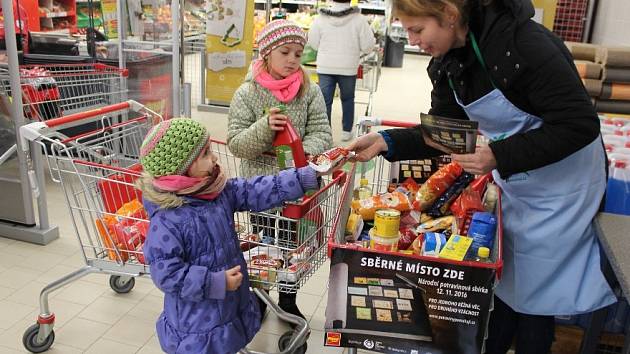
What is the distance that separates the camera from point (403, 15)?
1624mm

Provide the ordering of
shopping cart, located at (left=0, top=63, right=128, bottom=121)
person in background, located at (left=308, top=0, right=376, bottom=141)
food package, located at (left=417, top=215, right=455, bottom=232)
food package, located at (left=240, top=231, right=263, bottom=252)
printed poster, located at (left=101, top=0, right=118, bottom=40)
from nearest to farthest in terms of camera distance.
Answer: food package, located at (left=417, top=215, right=455, bottom=232) < food package, located at (left=240, top=231, right=263, bottom=252) < shopping cart, located at (left=0, top=63, right=128, bottom=121) < printed poster, located at (left=101, top=0, right=118, bottom=40) < person in background, located at (left=308, top=0, right=376, bottom=141)

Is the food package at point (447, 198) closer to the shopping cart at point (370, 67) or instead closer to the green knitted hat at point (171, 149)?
the green knitted hat at point (171, 149)

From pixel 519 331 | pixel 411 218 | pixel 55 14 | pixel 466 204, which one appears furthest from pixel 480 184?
pixel 55 14

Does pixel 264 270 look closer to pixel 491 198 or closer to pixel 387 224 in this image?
pixel 387 224

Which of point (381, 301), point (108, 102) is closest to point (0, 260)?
point (108, 102)

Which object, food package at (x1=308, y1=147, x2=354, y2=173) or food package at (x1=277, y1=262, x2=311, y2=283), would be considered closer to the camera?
food package at (x1=308, y1=147, x2=354, y2=173)

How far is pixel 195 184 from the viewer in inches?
73.0

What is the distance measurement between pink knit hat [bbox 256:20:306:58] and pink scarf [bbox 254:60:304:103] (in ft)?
0.35

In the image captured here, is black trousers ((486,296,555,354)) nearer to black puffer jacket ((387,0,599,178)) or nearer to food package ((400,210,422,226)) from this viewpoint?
food package ((400,210,422,226))

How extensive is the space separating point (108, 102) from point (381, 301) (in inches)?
157

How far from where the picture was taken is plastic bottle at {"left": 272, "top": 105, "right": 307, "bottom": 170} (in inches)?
84.4

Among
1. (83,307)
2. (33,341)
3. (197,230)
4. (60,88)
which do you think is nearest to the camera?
(197,230)

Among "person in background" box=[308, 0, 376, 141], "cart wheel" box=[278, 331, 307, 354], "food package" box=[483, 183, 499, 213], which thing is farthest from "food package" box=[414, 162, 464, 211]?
"person in background" box=[308, 0, 376, 141]

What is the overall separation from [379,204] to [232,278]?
0.59 m
